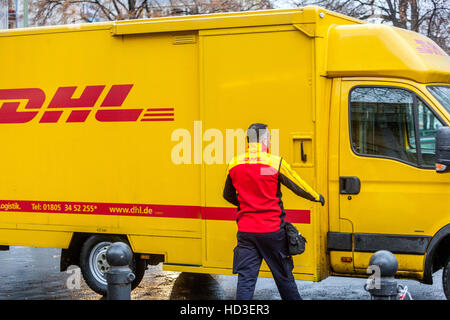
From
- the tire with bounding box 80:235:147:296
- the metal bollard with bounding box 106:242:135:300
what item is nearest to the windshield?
the metal bollard with bounding box 106:242:135:300

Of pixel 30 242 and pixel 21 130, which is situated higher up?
pixel 21 130

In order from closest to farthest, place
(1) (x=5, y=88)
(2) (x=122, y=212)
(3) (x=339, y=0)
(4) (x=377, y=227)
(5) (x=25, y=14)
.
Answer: (4) (x=377, y=227) → (2) (x=122, y=212) → (1) (x=5, y=88) → (3) (x=339, y=0) → (5) (x=25, y=14)

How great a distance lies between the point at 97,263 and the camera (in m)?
8.48

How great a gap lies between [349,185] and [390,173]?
0.41 m

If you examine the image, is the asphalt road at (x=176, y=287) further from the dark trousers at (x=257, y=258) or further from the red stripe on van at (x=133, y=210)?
the dark trousers at (x=257, y=258)

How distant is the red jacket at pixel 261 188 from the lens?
20.4 feet

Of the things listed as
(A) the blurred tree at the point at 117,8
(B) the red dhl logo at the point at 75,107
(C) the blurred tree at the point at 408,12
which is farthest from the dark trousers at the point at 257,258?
(A) the blurred tree at the point at 117,8

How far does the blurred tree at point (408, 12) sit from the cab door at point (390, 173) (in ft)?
36.0
